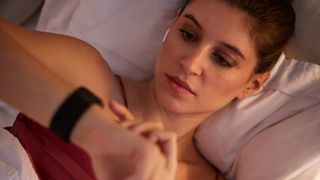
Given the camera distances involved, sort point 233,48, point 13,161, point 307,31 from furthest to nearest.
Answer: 1. point 307,31
2. point 233,48
3. point 13,161

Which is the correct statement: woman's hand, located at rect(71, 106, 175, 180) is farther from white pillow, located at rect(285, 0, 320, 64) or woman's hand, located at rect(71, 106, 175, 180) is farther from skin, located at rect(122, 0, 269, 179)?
white pillow, located at rect(285, 0, 320, 64)

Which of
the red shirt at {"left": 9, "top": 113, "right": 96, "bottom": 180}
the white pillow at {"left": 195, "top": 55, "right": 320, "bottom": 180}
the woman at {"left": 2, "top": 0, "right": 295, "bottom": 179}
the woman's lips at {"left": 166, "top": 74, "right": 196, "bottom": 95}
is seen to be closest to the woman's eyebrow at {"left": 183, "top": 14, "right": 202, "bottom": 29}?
the woman at {"left": 2, "top": 0, "right": 295, "bottom": 179}

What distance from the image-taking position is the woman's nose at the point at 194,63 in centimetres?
94

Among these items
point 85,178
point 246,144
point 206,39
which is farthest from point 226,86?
point 85,178

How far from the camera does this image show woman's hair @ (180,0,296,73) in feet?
3.16

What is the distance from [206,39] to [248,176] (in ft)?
1.17

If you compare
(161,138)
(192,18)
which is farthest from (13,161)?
(192,18)

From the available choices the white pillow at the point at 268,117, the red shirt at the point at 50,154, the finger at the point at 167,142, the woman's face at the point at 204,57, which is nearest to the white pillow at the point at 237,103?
the white pillow at the point at 268,117

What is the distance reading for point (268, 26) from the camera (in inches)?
38.9

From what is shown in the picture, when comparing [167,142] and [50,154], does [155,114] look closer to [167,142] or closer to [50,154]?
A: [50,154]

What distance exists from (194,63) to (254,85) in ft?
0.68

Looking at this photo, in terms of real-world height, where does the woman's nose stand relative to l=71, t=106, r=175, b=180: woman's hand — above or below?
above

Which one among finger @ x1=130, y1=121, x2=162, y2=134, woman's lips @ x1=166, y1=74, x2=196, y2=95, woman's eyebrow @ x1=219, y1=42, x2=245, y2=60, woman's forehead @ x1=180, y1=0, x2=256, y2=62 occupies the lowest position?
woman's lips @ x1=166, y1=74, x2=196, y2=95

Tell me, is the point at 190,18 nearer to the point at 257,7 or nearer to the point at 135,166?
the point at 257,7
